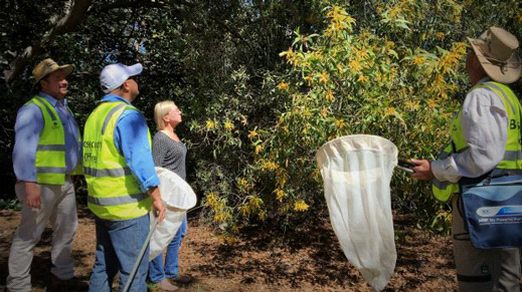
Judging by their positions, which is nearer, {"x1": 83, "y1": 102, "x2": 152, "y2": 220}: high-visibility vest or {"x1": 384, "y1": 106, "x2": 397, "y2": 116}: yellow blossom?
{"x1": 83, "y1": 102, "x2": 152, "y2": 220}: high-visibility vest

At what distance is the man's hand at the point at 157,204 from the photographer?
2.91 metres

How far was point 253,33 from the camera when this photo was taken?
5621 mm

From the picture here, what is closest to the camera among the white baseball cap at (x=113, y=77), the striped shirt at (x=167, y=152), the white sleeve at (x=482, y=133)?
the white sleeve at (x=482, y=133)

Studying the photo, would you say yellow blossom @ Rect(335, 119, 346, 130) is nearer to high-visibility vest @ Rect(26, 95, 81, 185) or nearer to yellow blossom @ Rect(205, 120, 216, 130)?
yellow blossom @ Rect(205, 120, 216, 130)

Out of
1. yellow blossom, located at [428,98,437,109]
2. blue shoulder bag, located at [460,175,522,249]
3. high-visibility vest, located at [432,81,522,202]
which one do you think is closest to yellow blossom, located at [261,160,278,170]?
yellow blossom, located at [428,98,437,109]

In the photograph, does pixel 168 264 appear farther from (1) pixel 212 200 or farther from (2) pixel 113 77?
(2) pixel 113 77

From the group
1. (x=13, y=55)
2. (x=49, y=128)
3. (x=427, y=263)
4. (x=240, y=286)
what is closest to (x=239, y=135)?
(x=240, y=286)

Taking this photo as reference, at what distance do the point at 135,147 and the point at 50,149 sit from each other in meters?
1.28

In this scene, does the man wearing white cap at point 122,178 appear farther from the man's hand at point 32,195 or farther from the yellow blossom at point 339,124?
the yellow blossom at point 339,124

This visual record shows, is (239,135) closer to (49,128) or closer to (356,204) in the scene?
(49,128)

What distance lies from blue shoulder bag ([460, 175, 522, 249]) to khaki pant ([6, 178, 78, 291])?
10.1ft

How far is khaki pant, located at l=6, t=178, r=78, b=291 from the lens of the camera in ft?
12.0

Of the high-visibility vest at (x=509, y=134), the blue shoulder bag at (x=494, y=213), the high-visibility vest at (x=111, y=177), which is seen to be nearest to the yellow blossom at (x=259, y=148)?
the high-visibility vest at (x=111, y=177)

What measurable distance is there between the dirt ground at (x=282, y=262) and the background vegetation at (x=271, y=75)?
0.96 feet
